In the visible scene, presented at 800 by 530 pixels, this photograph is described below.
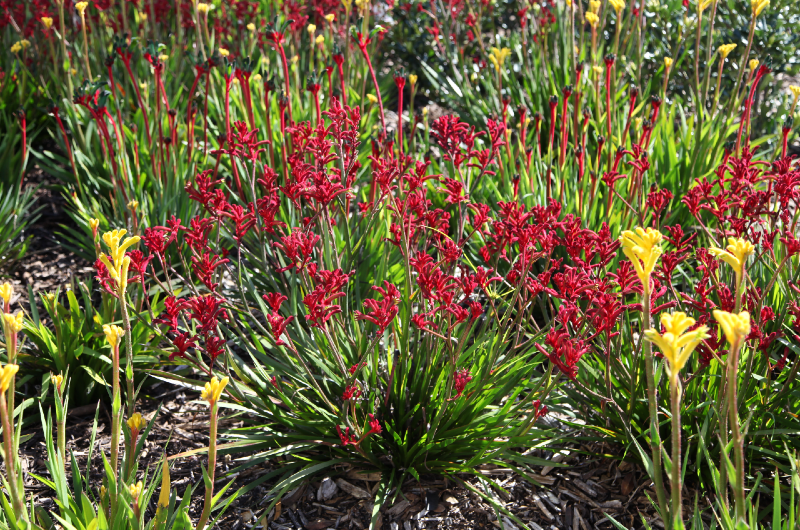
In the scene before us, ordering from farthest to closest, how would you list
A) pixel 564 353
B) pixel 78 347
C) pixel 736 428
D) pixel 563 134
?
pixel 563 134
pixel 78 347
pixel 564 353
pixel 736 428

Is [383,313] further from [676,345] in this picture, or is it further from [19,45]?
[19,45]

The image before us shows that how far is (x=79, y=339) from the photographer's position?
2584mm

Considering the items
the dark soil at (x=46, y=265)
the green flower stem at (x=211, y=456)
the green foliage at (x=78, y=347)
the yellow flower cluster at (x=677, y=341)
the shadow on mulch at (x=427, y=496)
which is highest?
the yellow flower cluster at (x=677, y=341)

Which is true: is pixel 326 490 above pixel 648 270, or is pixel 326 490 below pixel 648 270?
below

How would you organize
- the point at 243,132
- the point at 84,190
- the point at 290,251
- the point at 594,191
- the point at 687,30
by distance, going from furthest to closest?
the point at 687,30, the point at 84,190, the point at 594,191, the point at 243,132, the point at 290,251

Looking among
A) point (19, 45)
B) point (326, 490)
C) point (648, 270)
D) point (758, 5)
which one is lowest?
point (326, 490)

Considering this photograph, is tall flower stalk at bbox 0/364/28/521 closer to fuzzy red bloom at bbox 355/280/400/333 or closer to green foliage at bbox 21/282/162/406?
fuzzy red bloom at bbox 355/280/400/333

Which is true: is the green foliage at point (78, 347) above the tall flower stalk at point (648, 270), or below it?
below

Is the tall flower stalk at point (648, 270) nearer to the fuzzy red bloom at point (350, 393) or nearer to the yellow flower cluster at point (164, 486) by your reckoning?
the fuzzy red bloom at point (350, 393)

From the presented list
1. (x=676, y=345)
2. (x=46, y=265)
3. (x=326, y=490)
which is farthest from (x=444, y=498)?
(x=46, y=265)

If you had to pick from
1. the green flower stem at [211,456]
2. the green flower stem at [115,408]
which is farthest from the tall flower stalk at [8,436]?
the green flower stem at [211,456]

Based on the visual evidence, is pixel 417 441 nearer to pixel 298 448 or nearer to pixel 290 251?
pixel 298 448

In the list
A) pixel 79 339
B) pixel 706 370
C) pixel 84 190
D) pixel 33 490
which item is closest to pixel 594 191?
pixel 706 370

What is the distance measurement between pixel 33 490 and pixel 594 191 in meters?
2.39
